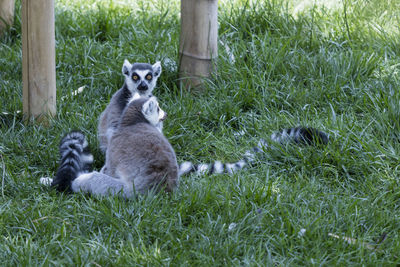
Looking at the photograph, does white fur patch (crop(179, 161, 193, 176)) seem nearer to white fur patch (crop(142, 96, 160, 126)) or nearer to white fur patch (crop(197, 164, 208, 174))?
white fur patch (crop(197, 164, 208, 174))

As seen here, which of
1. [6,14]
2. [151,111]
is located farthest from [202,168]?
[6,14]

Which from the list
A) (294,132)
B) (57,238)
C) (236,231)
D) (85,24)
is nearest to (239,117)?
(294,132)

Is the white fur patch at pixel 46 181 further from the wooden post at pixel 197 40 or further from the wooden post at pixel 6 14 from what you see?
the wooden post at pixel 6 14

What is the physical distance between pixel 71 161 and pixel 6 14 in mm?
2724

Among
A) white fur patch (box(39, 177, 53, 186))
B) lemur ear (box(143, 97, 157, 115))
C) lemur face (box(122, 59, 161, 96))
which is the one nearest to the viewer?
white fur patch (box(39, 177, 53, 186))

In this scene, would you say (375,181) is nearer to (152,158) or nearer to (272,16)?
(152,158)

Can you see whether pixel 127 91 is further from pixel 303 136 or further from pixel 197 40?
pixel 303 136

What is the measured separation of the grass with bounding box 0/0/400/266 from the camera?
2.77 metres

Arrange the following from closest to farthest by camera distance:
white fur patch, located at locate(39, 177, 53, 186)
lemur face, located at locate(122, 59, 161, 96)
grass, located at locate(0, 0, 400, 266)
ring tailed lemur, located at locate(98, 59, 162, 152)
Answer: grass, located at locate(0, 0, 400, 266)
white fur patch, located at locate(39, 177, 53, 186)
ring tailed lemur, located at locate(98, 59, 162, 152)
lemur face, located at locate(122, 59, 161, 96)

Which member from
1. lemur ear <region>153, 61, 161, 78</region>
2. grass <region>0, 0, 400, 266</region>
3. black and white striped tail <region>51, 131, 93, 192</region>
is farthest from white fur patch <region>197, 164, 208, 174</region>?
lemur ear <region>153, 61, 161, 78</region>

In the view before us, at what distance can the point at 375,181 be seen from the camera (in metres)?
3.43

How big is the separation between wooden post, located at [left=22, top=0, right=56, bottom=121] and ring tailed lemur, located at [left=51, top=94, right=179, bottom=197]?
0.91 meters

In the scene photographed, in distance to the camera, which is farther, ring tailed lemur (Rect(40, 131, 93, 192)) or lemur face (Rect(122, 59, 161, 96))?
lemur face (Rect(122, 59, 161, 96))

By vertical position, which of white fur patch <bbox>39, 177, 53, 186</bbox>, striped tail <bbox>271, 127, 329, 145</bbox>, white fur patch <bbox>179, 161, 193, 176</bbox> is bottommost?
white fur patch <bbox>39, 177, 53, 186</bbox>
